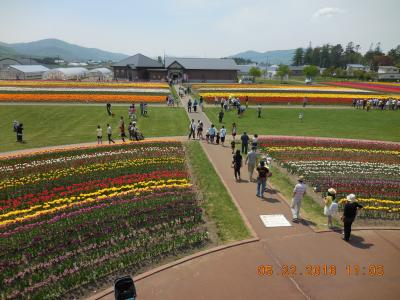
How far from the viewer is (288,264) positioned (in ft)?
30.0

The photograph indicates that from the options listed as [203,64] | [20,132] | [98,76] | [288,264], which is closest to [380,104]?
[288,264]

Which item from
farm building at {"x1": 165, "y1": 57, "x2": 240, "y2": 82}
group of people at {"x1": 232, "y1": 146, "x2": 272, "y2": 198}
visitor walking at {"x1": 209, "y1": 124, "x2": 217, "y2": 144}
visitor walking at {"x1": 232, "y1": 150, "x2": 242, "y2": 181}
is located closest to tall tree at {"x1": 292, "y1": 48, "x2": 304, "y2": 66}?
farm building at {"x1": 165, "y1": 57, "x2": 240, "y2": 82}

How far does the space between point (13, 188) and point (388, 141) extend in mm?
25124

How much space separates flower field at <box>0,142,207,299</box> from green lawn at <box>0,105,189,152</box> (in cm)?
632

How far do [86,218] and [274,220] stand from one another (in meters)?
6.66

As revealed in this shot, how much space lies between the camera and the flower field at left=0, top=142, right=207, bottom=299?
350 inches

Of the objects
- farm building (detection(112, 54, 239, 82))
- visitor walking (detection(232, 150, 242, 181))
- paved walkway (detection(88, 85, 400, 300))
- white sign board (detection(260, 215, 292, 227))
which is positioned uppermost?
farm building (detection(112, 54, 239, 82))

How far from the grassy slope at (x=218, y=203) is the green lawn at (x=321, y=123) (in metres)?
11.0

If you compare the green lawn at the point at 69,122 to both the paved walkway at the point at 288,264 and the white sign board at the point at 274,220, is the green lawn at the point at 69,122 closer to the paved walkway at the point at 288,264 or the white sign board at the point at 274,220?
the white sign board at the point at 274,220

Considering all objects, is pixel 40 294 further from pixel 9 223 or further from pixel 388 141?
pixel 388 141

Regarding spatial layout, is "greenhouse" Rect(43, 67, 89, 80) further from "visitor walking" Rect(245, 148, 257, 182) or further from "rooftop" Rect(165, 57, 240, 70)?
"visitor walking" Rect(245, 148, 257, 182)

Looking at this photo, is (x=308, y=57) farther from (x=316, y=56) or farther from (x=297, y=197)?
(x=297, y=197)

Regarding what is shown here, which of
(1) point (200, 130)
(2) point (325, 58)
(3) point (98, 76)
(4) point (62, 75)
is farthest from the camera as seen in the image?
(2) point (325, 58)

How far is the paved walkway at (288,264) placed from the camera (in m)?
8.03
